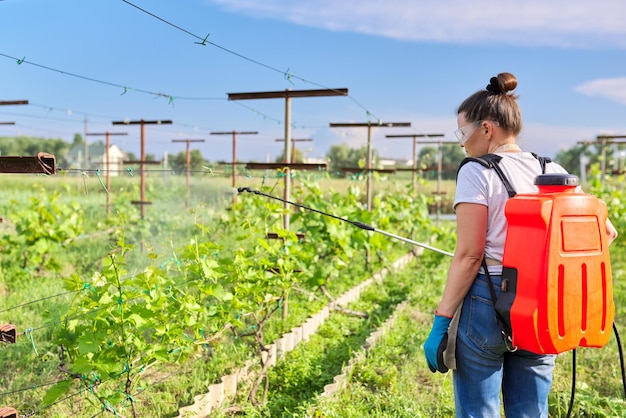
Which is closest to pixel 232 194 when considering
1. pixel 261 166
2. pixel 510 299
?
pixel 261 166

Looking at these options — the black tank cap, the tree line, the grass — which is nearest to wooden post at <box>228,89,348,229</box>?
the grass

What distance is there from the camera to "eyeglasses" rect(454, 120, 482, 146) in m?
2.00

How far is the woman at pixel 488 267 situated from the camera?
187 cm

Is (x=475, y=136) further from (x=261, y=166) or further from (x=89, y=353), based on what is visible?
(x=261, y=166)

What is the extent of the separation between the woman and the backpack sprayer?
0.10 meters

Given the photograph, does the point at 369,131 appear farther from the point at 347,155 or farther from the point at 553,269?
the point at 347,155

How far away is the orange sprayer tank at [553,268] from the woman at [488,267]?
A: 10cm

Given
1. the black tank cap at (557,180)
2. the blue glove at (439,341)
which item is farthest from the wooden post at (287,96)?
the black tank cap at (557,180)

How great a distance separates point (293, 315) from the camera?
17.4 ft

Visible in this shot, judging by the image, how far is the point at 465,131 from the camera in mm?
2023

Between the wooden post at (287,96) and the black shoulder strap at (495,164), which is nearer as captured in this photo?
the black shoulder strap at (495,164)

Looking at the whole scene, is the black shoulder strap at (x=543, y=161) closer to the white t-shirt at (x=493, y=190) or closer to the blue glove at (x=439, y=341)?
the white t-shirt at (x=493, y=190)

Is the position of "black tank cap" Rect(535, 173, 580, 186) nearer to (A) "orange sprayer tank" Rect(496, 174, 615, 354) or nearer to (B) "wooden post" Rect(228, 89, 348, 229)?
(A) "orange sprayer tank" Rect(496, 174, 615, 354)

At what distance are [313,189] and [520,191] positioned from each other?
4709 millimetres
